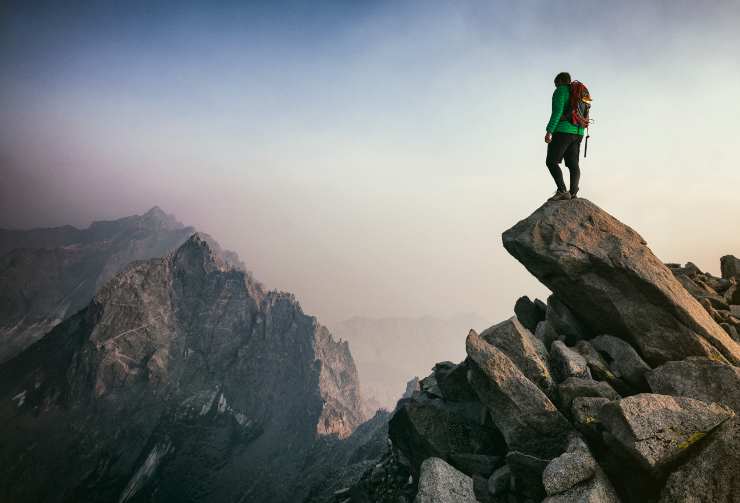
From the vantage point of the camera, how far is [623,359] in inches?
505

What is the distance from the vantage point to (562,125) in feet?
46.4

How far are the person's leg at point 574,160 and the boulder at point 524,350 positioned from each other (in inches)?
264

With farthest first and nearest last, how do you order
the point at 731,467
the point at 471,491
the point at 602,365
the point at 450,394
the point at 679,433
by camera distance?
the point at 450,394
the point at 602,365
the point at 471,491
the point at 679,433
the point at 731,467

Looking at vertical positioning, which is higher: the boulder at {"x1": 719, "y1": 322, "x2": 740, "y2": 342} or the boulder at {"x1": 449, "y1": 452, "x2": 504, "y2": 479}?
the boulder at {"x1": 719, "y1": 322, "x2": 740, "y2": 342}

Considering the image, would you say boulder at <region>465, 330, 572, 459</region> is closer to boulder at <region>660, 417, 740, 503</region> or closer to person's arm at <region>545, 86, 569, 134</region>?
boulder at <region>660, 417, 740, 503</region>

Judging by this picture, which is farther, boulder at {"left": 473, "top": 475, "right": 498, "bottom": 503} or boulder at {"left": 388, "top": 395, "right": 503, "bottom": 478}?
boulder at {"left": 388, "top": 395, "right": 503, "bottom": 478}

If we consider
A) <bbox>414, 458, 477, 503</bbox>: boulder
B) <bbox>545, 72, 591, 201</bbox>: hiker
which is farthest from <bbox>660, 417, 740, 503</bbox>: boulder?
<bbox>545, 72, 591, 201</bbox>: hiker

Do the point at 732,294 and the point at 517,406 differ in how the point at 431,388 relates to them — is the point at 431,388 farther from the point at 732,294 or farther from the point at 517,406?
the point at 732,294

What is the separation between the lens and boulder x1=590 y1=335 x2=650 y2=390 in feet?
39.8

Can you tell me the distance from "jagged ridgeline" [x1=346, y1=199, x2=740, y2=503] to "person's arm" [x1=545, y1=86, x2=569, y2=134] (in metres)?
3.56

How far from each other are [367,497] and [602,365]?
50.5 ft

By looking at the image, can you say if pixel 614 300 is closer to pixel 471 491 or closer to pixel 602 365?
pixel 602 365

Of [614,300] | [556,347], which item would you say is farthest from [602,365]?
[614,300]

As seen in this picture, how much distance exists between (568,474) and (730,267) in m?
21.7
